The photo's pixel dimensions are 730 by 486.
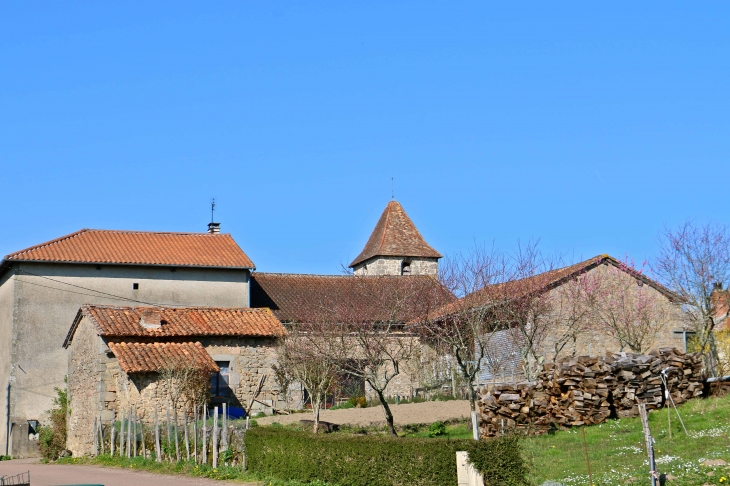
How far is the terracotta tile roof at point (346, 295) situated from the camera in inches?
1105

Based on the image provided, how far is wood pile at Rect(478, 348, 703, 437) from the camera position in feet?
61.6

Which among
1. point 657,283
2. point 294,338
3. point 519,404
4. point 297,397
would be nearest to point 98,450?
point 294,338

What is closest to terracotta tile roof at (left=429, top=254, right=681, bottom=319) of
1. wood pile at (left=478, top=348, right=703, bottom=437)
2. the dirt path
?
the dirt path

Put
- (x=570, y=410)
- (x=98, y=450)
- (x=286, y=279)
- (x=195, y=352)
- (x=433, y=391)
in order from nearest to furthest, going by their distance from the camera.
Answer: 1. (x=570, y=410)
2. (x=98, y=450)
3. (x=195, y=352)
4. (x=433, y=391)
5. (x=286, y=279)

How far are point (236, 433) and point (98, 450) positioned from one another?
25.3 ft

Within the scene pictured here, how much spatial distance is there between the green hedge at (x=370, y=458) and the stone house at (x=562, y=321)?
28.8 ft

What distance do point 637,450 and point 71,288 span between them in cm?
2819

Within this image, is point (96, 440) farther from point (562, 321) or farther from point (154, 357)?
point (562, 321)

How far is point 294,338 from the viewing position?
2808cm

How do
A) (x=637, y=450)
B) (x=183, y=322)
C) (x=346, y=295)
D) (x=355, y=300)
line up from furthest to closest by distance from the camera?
(x=346, y=295) → (x=355, y=300) → (x=183, y=322) → (x=637, y=450)

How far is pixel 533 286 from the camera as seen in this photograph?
25781mm

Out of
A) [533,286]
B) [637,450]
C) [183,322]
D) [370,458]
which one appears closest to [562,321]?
[533,286]

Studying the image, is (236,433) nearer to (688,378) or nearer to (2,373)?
(688,378)

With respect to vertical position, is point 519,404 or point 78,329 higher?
point 78,329
